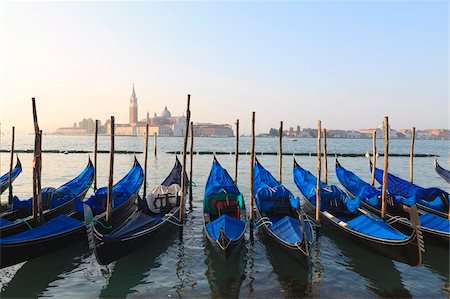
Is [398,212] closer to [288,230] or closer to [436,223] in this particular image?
[436,223]

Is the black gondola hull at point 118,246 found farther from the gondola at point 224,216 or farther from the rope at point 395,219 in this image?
the rope at point 395,219

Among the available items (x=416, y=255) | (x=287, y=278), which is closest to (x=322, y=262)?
(x=287, y=278)

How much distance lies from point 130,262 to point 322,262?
170 inches

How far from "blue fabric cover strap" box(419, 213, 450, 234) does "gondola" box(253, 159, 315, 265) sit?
106 inches

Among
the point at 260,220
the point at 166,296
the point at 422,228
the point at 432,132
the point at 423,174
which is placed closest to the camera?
the point at 166,296

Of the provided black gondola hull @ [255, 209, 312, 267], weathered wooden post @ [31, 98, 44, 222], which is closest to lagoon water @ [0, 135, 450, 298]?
black gondola hull @ [255, 209, 312, 267]

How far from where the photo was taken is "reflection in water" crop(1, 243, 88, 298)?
6.40 m

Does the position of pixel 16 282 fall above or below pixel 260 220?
below

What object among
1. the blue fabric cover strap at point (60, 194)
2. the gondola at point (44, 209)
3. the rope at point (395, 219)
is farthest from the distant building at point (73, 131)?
the rope at point (395, 219)

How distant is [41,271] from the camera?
7.20 metres

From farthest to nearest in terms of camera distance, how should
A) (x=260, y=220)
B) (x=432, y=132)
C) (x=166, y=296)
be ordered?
(x=432, y=132) → (x=260, y=220) → (x=166, y=296)

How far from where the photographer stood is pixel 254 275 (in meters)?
7.12

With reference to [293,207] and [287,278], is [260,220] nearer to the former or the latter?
[293,207]

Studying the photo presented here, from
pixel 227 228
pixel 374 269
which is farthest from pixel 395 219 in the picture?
pixel 227 228
